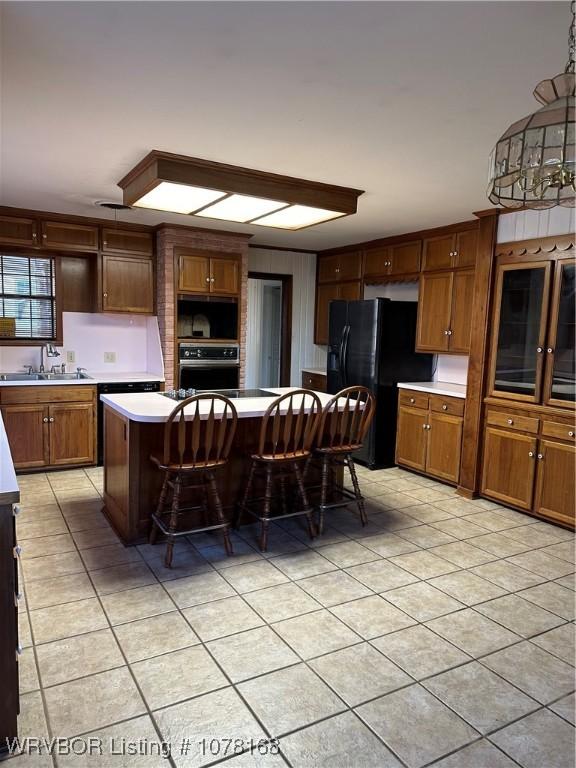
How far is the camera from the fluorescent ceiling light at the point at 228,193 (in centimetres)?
296

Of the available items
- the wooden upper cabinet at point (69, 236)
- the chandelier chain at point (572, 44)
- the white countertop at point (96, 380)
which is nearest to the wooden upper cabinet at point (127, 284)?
the wooden upper cabinet at point (69, 236)

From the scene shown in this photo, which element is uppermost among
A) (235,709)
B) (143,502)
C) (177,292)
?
(177,292)

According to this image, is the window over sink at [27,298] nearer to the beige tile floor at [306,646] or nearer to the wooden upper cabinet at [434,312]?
the beige tile floor at [306,646]

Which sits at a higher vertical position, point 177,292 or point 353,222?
point 353,222

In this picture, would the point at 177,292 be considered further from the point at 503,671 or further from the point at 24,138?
the point at 503,671

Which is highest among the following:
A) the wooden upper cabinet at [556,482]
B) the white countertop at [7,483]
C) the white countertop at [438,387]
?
the white countertop at [438,387]

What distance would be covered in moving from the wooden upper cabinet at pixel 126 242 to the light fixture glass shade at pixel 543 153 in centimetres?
409

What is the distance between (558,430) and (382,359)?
179cm

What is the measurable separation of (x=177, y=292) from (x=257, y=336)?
1.96m

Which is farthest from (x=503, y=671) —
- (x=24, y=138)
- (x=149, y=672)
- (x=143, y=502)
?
(x=24, y=138)

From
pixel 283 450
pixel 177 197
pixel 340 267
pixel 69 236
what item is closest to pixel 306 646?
pixel 283 450

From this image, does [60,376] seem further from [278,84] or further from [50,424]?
[278,84]

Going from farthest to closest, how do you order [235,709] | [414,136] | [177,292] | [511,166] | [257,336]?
[257,336]
[177,292]
[414,136]
[235,709]
[511,166]

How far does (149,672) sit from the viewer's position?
208cm
